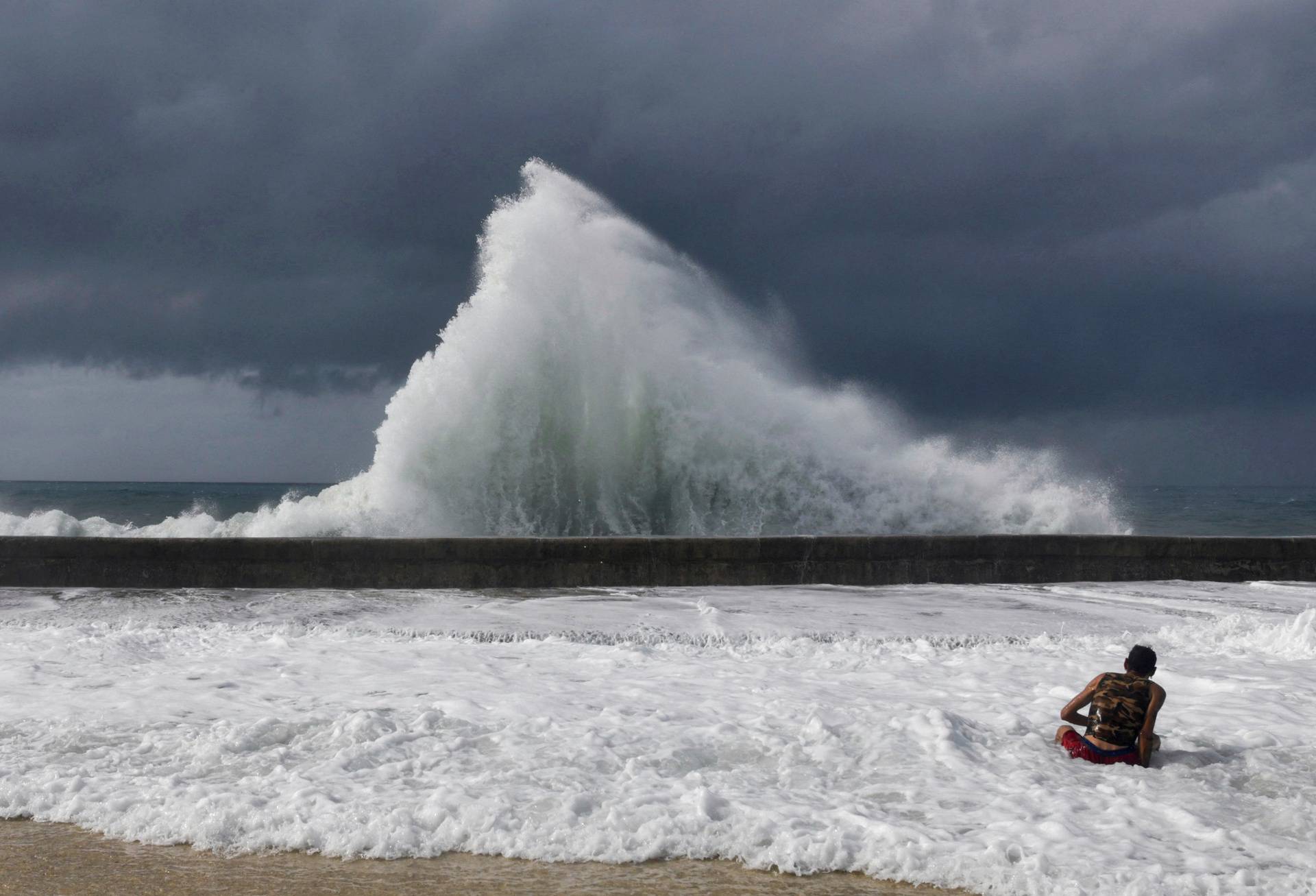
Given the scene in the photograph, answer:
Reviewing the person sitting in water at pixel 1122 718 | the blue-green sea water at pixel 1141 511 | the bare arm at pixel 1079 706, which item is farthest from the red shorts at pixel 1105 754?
the blue-green sea water at pixel 1141 511

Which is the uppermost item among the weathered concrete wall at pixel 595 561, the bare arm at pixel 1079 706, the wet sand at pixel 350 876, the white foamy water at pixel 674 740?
the weathered concrete wall at pixel 595 561

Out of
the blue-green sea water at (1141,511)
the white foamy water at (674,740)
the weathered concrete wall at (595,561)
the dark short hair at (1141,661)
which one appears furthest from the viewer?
the blue-green sea water at (1141,511)

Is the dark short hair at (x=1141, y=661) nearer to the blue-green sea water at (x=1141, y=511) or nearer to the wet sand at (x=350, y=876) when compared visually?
the wet sand at (x=350, y=876)

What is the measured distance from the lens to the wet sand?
2.88 m

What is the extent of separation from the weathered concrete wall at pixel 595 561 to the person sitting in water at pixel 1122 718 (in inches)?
212

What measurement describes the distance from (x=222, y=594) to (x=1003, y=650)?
21.4 ft

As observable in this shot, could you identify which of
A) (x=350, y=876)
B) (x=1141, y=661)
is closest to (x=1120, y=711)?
(x=1141, y=661)

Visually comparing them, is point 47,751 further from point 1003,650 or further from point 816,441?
point 816,441

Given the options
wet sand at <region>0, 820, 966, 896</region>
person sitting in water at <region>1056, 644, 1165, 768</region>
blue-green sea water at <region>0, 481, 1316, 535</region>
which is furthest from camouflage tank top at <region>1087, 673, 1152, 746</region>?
blue-green sea water at <region>0, 481, 1316, 535</region>

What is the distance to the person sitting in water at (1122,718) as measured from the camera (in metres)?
4.18

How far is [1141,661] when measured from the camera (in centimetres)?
429

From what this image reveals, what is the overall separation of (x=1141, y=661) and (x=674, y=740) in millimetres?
2069

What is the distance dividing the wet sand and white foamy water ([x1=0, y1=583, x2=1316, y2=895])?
0.08 metres

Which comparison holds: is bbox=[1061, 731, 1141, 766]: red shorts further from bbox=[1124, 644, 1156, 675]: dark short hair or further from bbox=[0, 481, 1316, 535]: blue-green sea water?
bbox=[0, 481, 1316, 535]: blue-green sea water
